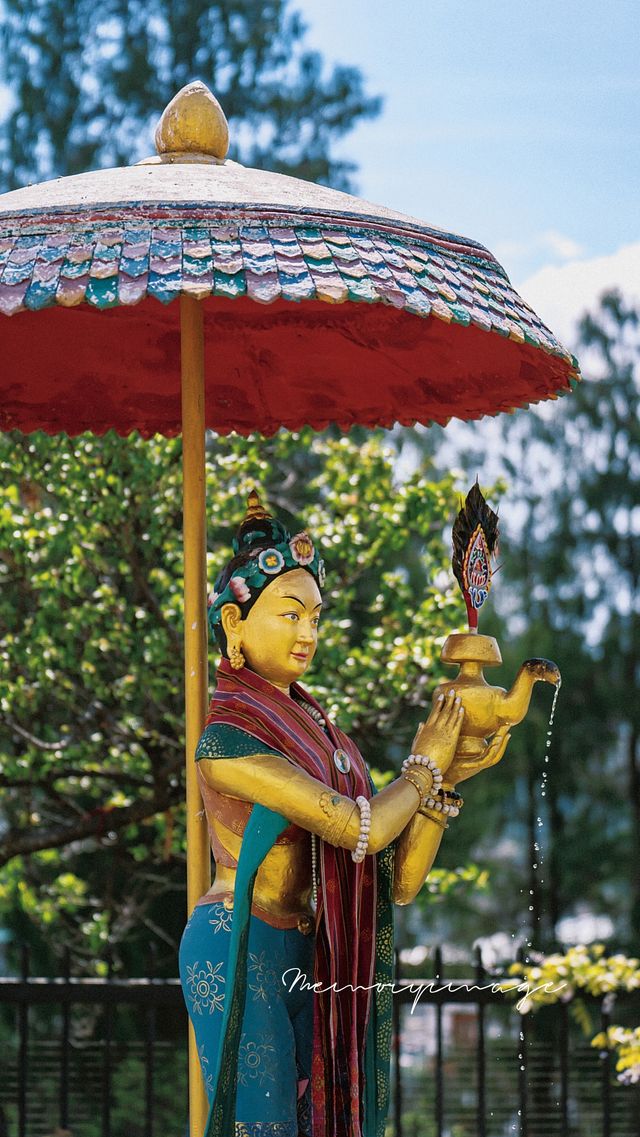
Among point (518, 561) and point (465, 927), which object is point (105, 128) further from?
point (465, 927)

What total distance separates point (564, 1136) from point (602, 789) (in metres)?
6.22

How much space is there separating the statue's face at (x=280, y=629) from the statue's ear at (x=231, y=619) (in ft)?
0.06

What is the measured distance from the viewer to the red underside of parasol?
413 centimetres

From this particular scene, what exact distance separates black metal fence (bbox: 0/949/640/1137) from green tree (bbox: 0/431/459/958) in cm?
109

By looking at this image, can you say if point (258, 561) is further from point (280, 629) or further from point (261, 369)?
point (261, 369)

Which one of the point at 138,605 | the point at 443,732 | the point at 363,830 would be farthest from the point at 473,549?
the point at 138,605

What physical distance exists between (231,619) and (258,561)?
15 centimetres

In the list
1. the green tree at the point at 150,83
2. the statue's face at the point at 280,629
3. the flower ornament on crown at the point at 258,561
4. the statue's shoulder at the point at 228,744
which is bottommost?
the statue's shoulder at the point at 228,744

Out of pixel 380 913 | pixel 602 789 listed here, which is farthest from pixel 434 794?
pixel 602 789

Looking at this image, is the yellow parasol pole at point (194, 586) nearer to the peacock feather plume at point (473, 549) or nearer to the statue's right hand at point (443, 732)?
the statue's right hand at point (443, 732)

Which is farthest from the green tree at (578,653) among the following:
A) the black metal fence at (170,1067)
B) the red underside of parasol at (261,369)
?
the red underside of parasol at (261,369)

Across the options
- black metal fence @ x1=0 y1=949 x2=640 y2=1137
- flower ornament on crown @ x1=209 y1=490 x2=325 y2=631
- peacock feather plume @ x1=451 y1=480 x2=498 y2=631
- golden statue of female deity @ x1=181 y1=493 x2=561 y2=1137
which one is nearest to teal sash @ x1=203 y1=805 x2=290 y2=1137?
golden statue of female deity @ x1=181 y1=493 x2=561 y2=1137

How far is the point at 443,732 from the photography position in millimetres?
3514

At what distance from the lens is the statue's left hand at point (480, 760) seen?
3586 mm
